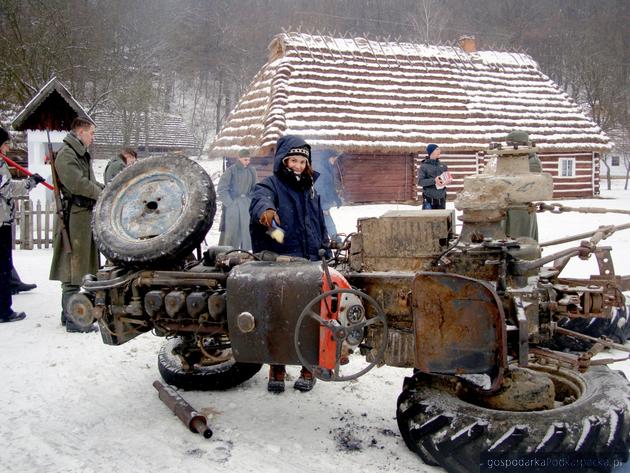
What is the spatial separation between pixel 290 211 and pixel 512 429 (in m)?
2.00

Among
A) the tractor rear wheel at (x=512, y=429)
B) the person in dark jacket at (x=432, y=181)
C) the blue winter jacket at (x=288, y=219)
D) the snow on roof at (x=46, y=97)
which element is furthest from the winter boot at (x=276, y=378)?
the person in dark jacket at (x=432, y=181)

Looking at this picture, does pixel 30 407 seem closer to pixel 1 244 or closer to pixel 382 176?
pixel 1 244

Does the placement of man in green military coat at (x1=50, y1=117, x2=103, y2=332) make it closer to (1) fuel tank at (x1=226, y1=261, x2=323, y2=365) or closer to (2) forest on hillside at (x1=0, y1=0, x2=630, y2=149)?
(1) fuel tank at (x1=226, y1=261, x2=323, y2=365)

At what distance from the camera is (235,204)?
851 cm

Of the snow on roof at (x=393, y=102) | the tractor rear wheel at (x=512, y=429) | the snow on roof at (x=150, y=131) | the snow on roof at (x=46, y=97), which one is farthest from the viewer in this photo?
the snow on roof at (x=150, y=131)

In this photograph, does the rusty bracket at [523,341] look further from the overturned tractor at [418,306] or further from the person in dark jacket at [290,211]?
the person in dark jacket at [290,211]

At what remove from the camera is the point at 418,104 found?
18391 mm

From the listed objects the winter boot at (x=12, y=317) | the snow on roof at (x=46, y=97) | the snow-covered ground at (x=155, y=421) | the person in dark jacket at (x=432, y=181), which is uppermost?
the snow on roof at (x=46, y=97)

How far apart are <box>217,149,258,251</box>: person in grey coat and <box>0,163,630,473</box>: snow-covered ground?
3.63 meters

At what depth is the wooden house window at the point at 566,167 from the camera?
1980cm

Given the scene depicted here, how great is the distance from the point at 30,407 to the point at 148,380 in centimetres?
82

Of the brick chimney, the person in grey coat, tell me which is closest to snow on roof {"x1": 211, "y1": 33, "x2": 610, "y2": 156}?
the brick chimney

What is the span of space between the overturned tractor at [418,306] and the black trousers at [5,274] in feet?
9.60

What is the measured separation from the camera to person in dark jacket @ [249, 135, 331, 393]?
3836 millimetres
